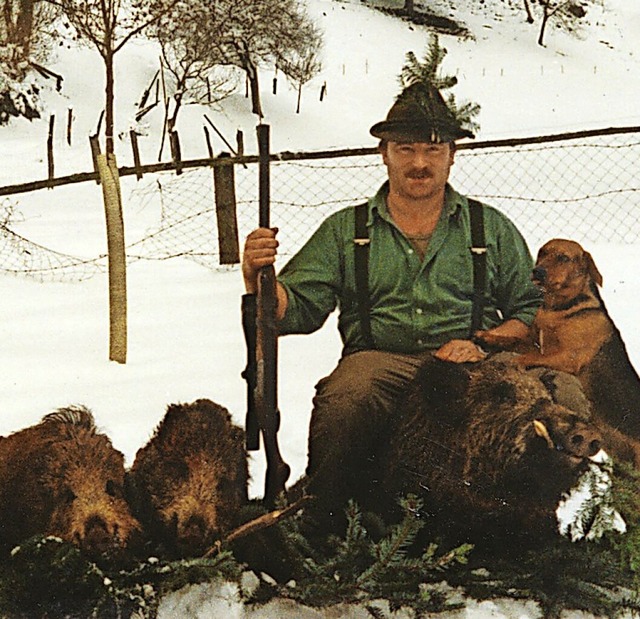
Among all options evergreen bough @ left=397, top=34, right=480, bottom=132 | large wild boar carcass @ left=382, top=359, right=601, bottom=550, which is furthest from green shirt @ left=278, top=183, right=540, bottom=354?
evergreen bough @ left=397, top=34, right=480, bottom=132

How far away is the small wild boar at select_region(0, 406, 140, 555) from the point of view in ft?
10.1

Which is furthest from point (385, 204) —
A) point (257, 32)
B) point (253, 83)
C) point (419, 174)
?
point (257, 32)

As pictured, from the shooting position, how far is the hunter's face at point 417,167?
309 cm

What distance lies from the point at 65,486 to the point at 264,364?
24.1 inches

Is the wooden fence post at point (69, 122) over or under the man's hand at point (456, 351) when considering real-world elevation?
over

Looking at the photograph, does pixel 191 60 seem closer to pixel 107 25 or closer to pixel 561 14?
pixel 107 25

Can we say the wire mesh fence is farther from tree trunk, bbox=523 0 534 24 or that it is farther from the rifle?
tree trunk, bbox=523 0 534 24

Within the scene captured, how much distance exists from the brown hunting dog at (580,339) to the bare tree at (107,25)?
1.19 m

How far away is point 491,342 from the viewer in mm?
3127

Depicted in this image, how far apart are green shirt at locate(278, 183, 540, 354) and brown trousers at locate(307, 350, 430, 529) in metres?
0.05

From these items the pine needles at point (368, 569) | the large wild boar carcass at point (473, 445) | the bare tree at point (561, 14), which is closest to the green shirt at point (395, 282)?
the large wild boar carcass at point (473, 445)

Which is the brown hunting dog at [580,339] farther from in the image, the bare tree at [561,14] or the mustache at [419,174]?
the bare tree at [561,14]

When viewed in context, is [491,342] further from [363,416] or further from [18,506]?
[18,506]

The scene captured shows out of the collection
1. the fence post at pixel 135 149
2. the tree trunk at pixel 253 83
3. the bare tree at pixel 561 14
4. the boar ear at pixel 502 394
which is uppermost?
the bare tree at pixel 561 14
